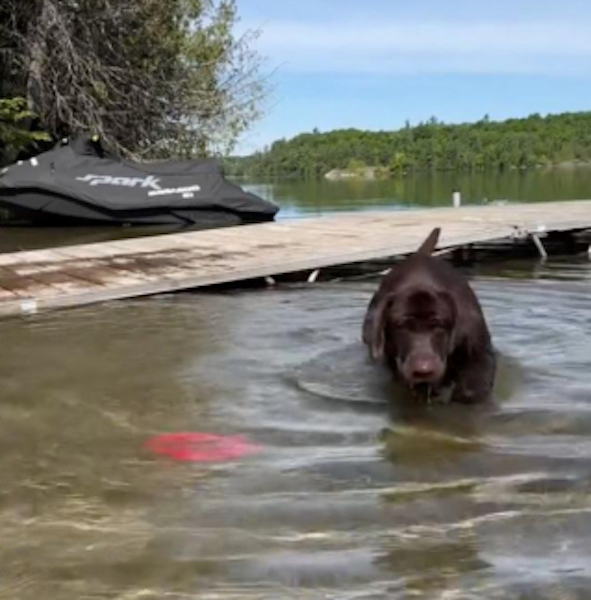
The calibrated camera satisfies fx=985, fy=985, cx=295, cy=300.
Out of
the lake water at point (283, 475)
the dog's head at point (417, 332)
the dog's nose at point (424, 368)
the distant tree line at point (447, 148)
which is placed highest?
the distant tree line at point (447, 148)

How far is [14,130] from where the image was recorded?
51.8 feet

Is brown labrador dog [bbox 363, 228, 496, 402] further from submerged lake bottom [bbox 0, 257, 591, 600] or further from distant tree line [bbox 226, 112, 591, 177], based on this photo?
distant tree line [bbox 226, 112, 591, 177]

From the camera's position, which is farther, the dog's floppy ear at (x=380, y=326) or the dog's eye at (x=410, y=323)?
the dog's floppy ear at (x=380, y=326)

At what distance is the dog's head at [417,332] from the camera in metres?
4.68

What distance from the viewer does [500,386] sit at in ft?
17.9

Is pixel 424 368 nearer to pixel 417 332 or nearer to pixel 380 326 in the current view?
pixel 417 332

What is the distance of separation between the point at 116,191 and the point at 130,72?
14.5ft

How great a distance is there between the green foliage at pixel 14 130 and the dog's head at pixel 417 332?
11.7m

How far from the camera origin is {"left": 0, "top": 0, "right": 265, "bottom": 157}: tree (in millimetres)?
17047

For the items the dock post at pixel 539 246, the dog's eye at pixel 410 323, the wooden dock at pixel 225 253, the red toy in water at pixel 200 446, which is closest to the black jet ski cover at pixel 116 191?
the wooden dock at pixel 225 253

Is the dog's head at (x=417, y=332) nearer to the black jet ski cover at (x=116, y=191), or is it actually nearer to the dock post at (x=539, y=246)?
the dock post at (x=539, y=246)

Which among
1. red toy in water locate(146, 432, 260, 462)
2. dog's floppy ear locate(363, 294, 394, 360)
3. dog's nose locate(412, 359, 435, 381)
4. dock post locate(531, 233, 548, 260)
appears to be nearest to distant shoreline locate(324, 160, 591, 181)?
dock post locate(531, 233, 548, 260)

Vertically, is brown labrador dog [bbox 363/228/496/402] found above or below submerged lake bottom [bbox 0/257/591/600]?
above

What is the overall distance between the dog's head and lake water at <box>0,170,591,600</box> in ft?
0.88
